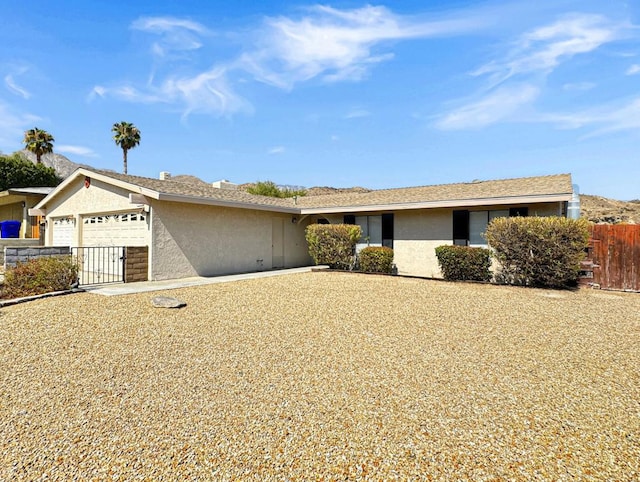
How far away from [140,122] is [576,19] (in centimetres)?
3794

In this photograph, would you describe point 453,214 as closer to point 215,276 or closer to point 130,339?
point 215,276

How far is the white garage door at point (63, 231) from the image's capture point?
14950 mm

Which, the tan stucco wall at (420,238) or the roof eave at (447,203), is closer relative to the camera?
the roof eave at (447,203)

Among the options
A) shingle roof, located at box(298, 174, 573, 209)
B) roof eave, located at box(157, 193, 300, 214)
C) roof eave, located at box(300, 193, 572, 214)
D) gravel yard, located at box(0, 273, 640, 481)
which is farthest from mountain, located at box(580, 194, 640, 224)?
gravel yard, located at box(0, 273, 640, 481)

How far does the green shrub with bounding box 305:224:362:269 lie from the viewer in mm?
13875

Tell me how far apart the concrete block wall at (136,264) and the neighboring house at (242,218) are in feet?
0.66

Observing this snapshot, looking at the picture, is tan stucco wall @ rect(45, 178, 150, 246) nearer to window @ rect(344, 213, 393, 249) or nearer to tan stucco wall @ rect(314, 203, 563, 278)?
window @ rect(344, 213, 393, 249)

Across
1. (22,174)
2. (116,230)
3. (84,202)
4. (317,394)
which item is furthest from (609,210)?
(22,174)

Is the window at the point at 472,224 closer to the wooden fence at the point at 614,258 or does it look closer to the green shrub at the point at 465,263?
the green shrub at the point at 465,263

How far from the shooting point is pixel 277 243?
52.1 ft

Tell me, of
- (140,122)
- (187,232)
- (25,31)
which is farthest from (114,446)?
(140,122)

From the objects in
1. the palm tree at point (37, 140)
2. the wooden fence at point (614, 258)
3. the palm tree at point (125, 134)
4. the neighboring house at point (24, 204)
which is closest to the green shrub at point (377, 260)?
the wooden fence at point (614, 258)

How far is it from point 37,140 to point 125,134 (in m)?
8.98

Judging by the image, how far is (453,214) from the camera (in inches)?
516
